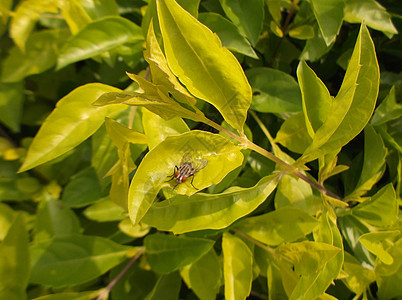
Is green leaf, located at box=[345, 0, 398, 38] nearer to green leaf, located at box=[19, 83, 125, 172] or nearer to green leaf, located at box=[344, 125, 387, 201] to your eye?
green leaf, located at box=[344, 125, 387, 201]

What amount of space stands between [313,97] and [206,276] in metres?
0.49

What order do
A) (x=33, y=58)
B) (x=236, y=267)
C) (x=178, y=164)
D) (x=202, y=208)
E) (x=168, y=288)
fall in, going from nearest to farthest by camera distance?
(x=178, y=164)
(x=202, y=208)
(x=236, y=267)
(x=168, y=288)
(x=33, y=58)

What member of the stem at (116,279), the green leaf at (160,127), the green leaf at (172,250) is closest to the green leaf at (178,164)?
the green leaf at (160,127)

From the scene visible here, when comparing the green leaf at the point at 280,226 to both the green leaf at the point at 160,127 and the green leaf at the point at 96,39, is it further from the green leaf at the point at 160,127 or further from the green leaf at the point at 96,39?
the green leaf at the point at 96,39

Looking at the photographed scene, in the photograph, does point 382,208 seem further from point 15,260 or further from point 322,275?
point 15,260

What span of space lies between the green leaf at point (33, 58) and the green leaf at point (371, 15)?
817 millimetres

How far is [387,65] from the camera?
0.99m

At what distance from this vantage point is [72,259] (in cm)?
88

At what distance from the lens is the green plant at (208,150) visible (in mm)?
536

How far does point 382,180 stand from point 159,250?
68 centimetres

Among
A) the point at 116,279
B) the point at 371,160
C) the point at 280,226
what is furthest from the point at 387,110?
the point at 116,279

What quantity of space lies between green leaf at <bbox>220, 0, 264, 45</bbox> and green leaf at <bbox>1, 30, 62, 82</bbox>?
0.54 metres

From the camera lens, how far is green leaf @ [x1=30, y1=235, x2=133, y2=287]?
0.85m

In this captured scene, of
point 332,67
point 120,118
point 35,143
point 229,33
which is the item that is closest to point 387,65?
point 332,67
